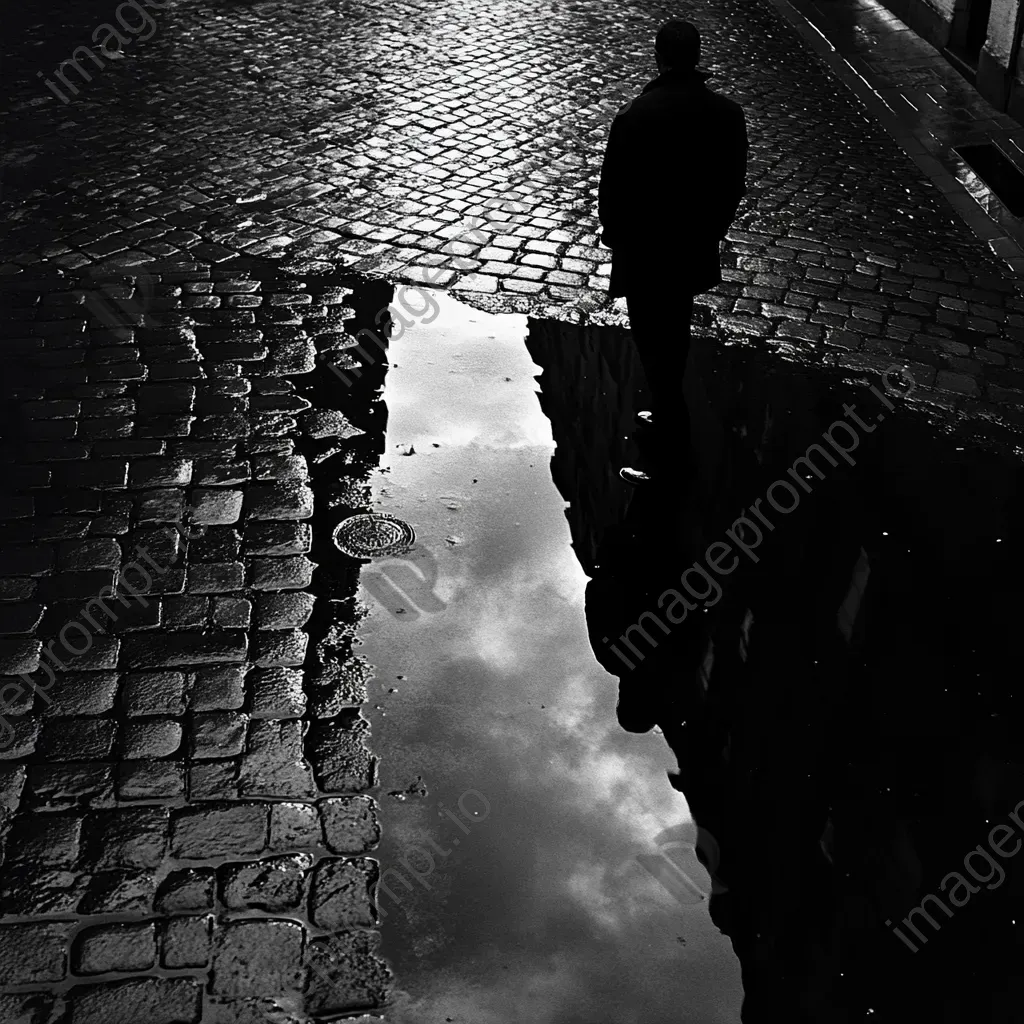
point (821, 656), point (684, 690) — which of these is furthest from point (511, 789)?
point (821, 656)

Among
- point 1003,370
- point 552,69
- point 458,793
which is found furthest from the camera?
point 552,69

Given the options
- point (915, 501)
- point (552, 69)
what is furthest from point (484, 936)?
point (552, 69)

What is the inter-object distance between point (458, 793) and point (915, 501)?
3.18m

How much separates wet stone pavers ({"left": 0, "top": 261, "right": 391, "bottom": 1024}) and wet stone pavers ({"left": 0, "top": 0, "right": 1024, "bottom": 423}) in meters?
1.26

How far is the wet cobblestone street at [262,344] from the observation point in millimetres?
4148

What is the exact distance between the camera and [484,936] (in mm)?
4027

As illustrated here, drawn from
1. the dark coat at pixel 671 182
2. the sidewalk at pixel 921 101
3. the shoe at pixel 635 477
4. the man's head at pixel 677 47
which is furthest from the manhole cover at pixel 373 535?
the sidewalk at pixel 921 101

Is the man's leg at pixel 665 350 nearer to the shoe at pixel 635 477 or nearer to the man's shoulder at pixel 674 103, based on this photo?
the shoe at pixel 635 477

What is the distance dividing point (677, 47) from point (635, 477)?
2.16 metres

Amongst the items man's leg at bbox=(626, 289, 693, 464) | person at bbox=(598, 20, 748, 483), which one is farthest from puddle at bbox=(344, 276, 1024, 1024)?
person at bbox=(598, 20, 748, 483)

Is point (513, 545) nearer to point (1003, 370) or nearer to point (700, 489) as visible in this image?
point (700, 489)

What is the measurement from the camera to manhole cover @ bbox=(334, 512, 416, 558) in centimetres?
585

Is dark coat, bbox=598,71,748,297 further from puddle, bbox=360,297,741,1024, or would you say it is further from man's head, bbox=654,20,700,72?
puddle, bbox=360,297,741,1024

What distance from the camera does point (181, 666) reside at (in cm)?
509
